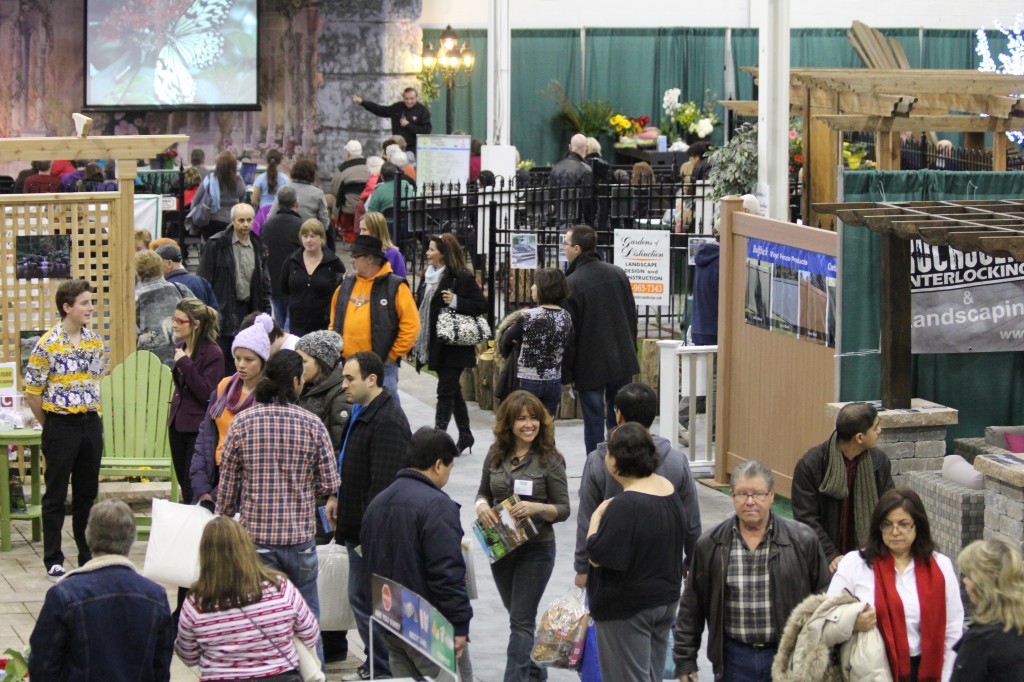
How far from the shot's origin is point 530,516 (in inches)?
256

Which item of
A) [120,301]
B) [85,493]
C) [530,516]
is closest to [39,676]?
[530,516]

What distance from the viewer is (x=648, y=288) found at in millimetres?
12016

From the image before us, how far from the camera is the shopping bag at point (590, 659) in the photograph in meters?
6.25

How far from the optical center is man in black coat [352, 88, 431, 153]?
76.9 ft

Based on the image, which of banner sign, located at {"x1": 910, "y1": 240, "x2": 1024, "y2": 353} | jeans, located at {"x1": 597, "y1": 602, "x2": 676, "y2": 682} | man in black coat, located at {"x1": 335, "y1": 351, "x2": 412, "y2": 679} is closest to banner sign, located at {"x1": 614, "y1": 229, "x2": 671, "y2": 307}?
banner sign, located at {"x1": 910, "y1": 240, "x2": 1024, "y2": 353}

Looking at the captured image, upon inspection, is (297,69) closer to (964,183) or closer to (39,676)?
(964,183)

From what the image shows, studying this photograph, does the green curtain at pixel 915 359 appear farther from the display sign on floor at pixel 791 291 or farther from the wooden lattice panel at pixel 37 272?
the wooden lattice panel at pixel 37 272

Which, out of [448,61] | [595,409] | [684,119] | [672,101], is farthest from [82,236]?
[672,101]

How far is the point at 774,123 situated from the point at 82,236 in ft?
16.1

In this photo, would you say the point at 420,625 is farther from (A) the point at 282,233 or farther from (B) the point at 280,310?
(A) the point at 282,233

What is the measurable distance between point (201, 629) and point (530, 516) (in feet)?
6.15

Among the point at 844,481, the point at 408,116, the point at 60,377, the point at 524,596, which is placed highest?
the point at 408,116

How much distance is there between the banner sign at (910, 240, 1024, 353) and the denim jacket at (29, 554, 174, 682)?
195 inches

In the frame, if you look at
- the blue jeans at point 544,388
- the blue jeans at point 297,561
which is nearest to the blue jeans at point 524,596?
the blue jeans at point 297,561
